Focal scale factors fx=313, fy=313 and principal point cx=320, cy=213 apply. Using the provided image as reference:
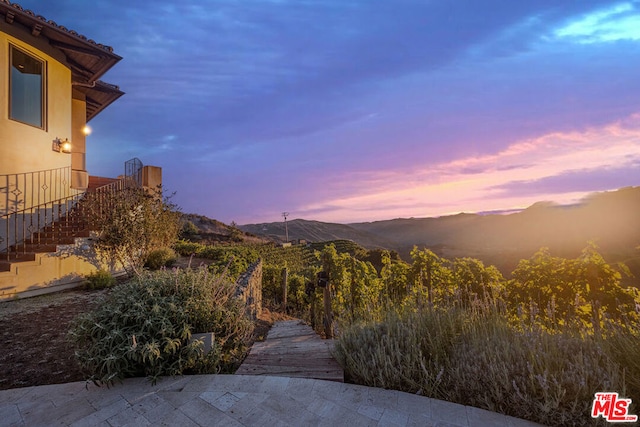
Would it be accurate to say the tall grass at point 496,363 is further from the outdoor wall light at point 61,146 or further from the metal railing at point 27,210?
the outdoor wall light at point 61,146

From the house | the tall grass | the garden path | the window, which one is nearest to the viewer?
the tall grass

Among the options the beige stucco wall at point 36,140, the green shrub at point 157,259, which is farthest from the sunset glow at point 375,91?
the green shrub at point 157,259

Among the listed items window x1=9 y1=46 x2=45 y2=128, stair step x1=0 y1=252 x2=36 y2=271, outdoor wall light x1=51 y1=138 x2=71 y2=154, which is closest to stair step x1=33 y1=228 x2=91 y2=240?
stair step x1=0 y1=252 x2=36 y2=271

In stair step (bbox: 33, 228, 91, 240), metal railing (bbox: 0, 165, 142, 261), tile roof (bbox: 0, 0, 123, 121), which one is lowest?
stair step (bbox: 33, 228, 91, 240)

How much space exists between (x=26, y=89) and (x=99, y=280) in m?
5.28

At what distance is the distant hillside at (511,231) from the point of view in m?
13.1

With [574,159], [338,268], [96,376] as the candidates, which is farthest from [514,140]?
[96,376]

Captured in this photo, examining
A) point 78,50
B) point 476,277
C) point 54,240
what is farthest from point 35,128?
point 476,277

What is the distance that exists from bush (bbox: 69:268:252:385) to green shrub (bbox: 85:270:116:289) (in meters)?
4.31

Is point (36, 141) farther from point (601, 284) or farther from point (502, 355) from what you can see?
point (601, 284)

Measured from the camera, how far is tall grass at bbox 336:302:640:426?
6.89 ft

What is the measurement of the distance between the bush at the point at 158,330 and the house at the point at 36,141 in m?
4.63

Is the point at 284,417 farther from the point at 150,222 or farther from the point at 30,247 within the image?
the point at 30,247

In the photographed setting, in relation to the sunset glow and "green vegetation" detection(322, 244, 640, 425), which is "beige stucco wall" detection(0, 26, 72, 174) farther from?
"green vegetation" detection(322, 244, 640, 425)
